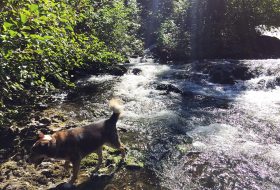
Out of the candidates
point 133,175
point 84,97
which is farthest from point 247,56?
point 133,175

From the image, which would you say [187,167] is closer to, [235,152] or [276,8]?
[235,152]

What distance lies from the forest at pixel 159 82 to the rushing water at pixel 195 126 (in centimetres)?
5

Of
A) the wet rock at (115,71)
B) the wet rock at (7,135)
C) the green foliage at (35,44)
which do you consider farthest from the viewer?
the wet rock at (115,71)

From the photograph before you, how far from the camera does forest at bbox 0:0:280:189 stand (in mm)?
8031

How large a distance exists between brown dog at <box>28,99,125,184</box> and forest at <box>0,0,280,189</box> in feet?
2.51

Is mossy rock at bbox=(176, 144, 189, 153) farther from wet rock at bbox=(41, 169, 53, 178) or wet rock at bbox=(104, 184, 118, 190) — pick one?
wet rock at bbox=(41, 169, 53, 178)

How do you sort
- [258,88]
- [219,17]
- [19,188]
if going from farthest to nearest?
1. [219,17]
2. [258,88]
3. [19,188]

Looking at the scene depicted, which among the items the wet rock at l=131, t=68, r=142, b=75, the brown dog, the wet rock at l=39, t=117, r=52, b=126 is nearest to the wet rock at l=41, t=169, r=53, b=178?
the brown dog

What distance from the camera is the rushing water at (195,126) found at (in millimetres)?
8289

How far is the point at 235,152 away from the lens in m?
9.55

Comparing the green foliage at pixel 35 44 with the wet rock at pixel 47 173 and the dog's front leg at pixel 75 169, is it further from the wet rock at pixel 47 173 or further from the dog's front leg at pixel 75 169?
the dog's front leg at pixel 75 169

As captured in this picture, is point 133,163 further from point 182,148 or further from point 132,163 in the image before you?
point 182,148

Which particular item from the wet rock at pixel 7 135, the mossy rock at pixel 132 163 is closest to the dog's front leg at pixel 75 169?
the mossy rock at pixel 132 163

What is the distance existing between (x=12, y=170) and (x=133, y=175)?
2967mm
